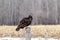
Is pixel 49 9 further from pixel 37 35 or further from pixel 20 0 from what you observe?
pixel 37 35

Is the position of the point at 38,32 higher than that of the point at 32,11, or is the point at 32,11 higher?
the point at 32,11

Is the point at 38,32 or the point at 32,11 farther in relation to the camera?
the point at 32,11

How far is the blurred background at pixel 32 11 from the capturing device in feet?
36.3

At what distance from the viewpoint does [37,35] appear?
27.7 ft

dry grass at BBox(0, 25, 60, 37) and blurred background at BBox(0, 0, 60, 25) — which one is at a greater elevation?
blurred background at BBox(0, 0, 60, 25)

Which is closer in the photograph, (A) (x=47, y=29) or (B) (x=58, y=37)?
(B) (x=58, y=37)

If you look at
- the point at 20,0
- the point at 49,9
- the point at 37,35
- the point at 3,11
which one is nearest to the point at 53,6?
the point at 49,9

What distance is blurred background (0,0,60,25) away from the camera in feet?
36.3

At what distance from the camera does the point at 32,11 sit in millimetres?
11070

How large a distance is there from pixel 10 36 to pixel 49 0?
332 centimetres

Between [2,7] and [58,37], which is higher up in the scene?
[2,7]

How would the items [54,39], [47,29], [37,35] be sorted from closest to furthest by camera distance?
[54,39] → [37,35] → [47,29]

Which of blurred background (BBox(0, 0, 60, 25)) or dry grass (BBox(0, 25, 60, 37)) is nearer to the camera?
dry grass (BBox(0, 25, 60, 37))

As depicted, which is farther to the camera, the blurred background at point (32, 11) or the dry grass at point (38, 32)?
the blurred background at point (32, 11)
